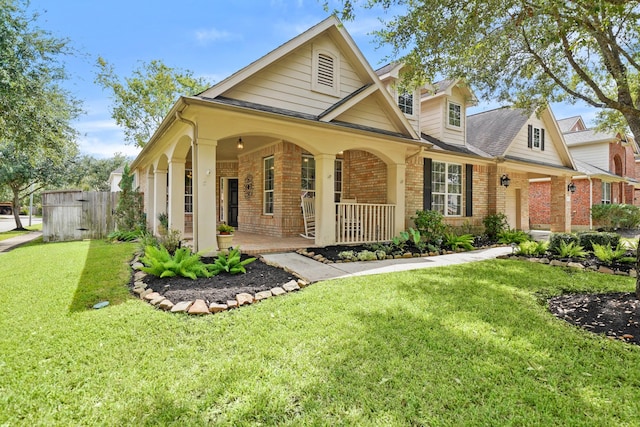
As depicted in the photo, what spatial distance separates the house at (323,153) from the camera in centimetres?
677

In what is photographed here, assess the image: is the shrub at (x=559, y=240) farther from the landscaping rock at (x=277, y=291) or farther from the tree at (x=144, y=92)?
the tree at (x=144, y=92)

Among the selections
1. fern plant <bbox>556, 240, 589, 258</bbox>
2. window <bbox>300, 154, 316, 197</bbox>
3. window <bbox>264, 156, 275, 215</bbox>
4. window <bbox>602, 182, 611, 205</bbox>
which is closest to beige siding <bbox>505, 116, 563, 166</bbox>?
fern plant <bbox>556, 240, 589, 258</bbox>

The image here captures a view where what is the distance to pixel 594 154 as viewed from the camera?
20141 millimetres

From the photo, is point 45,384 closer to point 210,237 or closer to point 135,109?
point 210,237

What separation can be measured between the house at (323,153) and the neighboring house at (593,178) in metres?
5.81

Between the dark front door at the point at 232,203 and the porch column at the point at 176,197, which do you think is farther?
the dark front door at the point at 232,203

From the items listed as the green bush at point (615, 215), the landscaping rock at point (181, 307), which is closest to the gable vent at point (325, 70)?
the landscaping rock at point (181, 307)

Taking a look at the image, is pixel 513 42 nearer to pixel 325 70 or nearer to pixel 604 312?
pixel 325 70

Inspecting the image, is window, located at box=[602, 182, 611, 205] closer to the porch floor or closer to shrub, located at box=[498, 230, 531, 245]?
shrub, located at box=[498, 230, 531, 245]

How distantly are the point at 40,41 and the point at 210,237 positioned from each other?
8.43 meters

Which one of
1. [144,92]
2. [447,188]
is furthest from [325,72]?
[144,92]

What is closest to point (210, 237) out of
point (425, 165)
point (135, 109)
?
point (425, 165)

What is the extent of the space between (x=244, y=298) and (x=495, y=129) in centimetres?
1401

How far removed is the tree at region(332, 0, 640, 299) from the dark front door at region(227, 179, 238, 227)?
8.78 m
